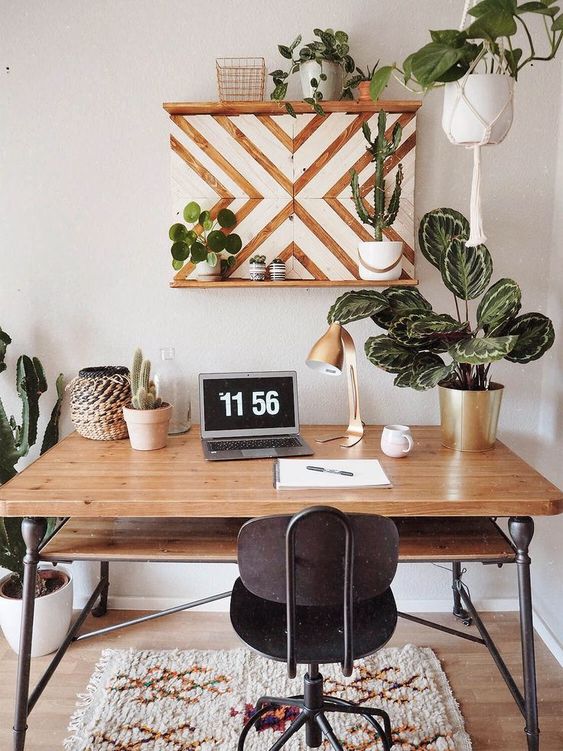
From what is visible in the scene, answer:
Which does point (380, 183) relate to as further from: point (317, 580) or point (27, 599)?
point (27, 599)

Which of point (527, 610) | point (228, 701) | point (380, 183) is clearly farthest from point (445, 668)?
point (380, 183)

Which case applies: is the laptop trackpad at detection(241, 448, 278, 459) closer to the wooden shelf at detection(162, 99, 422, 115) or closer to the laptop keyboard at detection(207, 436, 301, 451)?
the laptop keyboard at detection(207, 436, 301, 451)

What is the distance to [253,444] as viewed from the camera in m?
2.04

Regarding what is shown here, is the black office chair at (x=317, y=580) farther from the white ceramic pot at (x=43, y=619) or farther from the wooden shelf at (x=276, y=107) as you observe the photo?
the wooden shelf at (x=276, y=107)

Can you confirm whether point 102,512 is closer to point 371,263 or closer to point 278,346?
point 278,346

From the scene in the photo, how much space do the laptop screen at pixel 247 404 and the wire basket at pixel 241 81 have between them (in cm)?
96

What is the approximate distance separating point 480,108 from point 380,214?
52cm

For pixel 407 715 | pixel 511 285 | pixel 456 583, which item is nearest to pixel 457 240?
pixel 511 285

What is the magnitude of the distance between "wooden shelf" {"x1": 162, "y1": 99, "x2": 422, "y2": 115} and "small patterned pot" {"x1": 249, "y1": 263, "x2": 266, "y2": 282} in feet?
1.74

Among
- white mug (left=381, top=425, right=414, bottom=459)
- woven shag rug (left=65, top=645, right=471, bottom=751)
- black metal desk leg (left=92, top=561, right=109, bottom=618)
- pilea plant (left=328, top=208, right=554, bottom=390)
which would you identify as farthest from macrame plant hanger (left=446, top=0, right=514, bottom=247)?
black metal desk leg (left=92, top=561, right=109, bottom=618)

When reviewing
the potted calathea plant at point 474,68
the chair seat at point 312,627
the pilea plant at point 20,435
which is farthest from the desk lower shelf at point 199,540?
the potted calathea plant at point 474,68

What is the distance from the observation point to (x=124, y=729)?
5.95 ft

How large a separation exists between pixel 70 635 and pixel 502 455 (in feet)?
4.91

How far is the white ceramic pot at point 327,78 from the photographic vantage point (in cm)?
202
